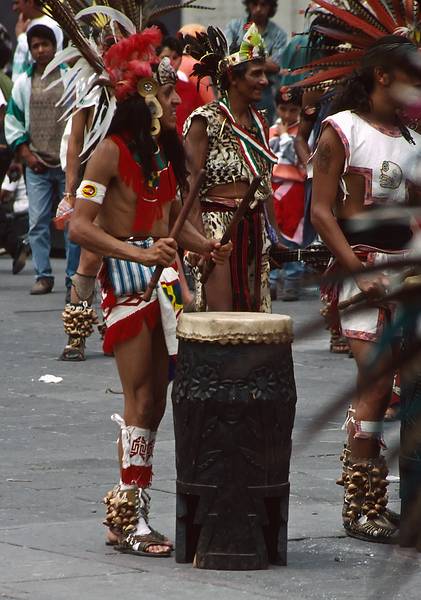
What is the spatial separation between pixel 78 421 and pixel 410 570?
665 centimetres

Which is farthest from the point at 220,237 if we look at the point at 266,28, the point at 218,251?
the point at 266,28

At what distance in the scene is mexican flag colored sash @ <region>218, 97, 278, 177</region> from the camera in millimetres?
7539

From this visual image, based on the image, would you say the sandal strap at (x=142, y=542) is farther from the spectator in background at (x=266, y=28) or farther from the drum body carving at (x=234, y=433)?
the spectator in background at (x=266, y=28)

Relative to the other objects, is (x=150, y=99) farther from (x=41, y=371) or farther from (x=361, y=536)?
(x=41, y=371)

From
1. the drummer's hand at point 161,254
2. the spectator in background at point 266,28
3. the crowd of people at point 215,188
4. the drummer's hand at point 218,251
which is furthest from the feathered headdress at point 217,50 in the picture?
the spectator in background at point 266,28

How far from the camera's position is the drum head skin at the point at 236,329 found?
16.5 feet

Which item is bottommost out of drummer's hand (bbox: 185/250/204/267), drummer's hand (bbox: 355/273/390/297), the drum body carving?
the drum body carving

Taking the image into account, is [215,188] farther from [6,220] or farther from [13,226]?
[13,226]

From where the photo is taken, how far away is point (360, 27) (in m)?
3.59

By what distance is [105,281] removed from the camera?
5559mm

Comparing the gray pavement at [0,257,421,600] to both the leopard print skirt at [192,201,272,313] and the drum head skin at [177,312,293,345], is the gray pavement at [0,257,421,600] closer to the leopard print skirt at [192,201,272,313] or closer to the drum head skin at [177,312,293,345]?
Answer: the drum head skin at [177,312,293,345]

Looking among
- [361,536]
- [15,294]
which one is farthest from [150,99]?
[15,294]

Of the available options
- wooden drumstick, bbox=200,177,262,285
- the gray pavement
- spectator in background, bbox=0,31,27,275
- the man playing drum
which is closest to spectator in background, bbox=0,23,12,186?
spectator in background, bbox=0,31,27,275

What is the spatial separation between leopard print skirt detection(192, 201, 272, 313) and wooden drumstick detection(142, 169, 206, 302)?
5.99 ft
